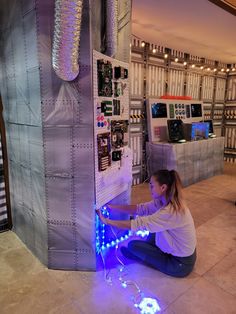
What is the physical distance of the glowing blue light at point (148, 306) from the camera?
2.02m

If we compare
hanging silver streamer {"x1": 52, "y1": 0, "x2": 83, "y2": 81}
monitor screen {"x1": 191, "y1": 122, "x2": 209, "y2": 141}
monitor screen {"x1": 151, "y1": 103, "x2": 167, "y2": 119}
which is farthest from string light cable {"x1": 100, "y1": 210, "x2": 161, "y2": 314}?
monitor screen {"x1": 191, "y1": 122, "x2": 209, "y2": 141}

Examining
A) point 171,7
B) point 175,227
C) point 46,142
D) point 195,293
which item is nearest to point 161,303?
point 195,293

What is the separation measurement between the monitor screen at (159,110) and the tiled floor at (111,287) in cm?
294

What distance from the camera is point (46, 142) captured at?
235 centimetres

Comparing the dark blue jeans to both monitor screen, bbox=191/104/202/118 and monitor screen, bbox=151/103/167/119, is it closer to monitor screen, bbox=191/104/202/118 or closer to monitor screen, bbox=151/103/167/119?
monitor screen, bbox=151/103/167/119

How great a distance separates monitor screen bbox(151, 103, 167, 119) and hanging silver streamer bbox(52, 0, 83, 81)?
11.1 ft

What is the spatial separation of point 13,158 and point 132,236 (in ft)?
5.90

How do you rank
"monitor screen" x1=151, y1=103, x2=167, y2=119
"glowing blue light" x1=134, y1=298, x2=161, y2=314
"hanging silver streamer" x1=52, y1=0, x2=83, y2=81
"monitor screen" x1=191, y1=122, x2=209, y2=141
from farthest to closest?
"monitor screen" x1=191, y1=122, x2=209, y2=141, "monitor screen" x1=151, y1=103, x2=167, y2=119, "glowing blue light" x1=134, y1=298, x2=161, y2=314, "hanging silver streamer" x1=52, y1=0, x2=83, y2=81

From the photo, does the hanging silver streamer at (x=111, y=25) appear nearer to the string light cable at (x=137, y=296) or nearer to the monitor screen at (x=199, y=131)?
the string light cable at (x=137, y=296)

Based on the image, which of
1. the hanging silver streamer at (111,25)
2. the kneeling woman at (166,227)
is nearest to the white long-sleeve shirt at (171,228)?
the kneeling woman at (166,227)

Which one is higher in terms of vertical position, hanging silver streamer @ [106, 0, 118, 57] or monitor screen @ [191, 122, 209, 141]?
hanging silver streamer @ [106, 0, 118, 57]

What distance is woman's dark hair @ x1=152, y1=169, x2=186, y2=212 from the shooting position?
2244 mm

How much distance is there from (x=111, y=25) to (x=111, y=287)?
2.44 metres

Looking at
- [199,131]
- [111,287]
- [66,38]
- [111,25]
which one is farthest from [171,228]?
[199,131]
